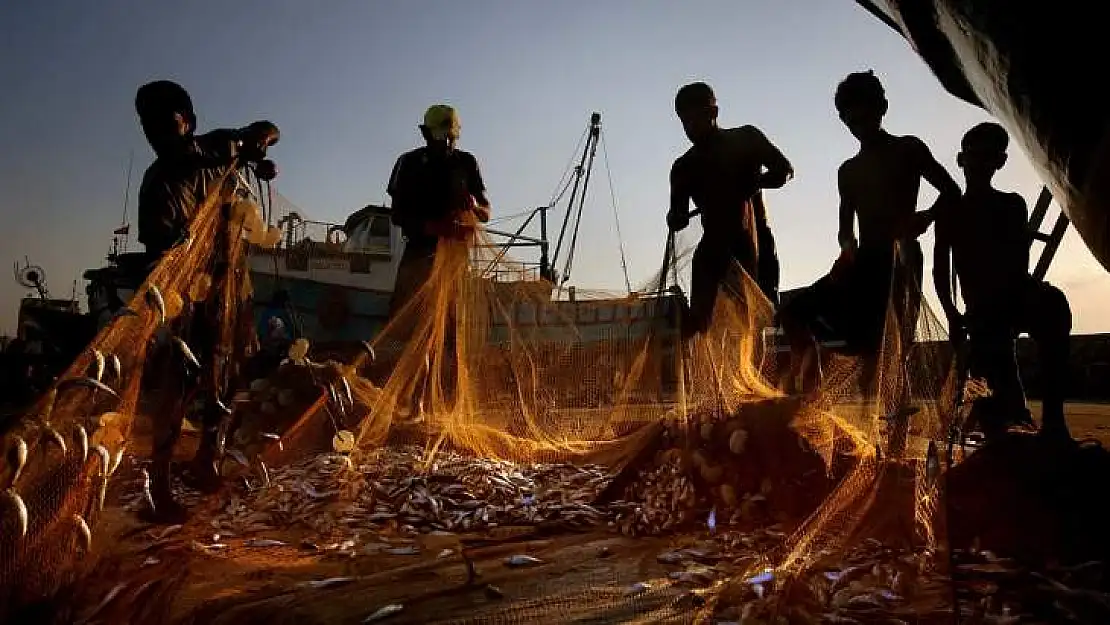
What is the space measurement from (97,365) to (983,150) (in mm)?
5392

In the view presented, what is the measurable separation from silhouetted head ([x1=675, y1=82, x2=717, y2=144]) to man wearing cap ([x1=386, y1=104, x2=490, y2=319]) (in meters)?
2.14

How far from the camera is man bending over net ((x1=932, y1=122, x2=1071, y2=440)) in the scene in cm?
414

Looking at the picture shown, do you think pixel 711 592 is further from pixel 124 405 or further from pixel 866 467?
pixel 124 405

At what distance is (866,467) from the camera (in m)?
3.67

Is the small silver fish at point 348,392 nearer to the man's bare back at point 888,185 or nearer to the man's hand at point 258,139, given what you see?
the man's hand at point 258,139

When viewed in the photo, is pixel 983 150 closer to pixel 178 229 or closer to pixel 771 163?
pixel 771 163

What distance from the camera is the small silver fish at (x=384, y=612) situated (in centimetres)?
264

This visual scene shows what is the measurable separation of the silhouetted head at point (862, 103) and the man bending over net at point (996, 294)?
0.60m

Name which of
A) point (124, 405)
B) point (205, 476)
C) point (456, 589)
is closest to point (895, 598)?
point (456, 589)

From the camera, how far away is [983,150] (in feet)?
15.1

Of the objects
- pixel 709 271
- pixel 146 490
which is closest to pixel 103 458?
pixel 146 490

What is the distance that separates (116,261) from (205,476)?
1553mm

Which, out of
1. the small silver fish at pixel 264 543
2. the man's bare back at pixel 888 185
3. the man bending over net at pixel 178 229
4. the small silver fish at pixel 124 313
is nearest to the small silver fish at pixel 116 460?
the small silver fish at pixel 124 313

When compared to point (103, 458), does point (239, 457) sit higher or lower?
lower
